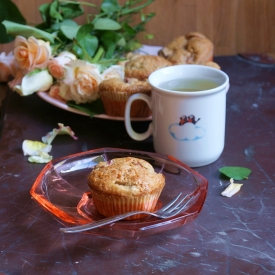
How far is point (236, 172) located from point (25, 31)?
53cm

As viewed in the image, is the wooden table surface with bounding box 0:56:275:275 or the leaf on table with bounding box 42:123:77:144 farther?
the leaf on table with bounding box 42:123:77:144

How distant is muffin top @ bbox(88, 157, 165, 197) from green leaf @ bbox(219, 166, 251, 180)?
13 centimetres

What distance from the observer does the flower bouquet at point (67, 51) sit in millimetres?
952

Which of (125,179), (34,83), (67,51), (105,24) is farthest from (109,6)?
(125,179)

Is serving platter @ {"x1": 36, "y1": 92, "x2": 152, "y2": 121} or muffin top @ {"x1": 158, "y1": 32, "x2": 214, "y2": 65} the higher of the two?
muffin top @ {"x1": 158, "y1": 32, "x2": 214, "y2": 65}

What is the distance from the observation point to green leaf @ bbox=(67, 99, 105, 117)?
36.8 inches

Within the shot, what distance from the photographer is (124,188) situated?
2.15 ft

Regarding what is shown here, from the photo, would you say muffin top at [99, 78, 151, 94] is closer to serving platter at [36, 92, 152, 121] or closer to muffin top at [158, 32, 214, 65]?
serving platter at [36, 92, 152, 121]

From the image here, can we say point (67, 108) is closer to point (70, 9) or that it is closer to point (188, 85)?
point (188, 85)

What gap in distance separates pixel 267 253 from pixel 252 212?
0.31 feet

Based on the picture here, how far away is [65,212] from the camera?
2.18 feet

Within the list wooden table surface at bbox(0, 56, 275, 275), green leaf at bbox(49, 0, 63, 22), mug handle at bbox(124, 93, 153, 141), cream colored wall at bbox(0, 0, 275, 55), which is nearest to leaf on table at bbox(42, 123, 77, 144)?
wooden table surface at bbox(0, 56, 275, 275)

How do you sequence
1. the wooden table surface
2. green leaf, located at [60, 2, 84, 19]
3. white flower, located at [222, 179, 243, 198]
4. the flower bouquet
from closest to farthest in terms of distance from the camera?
1. the wooden table surface
2. white flower, located at [222, 179, 243, 198]
3. the flower bouquet
4. green leaf, located at [60, 2, 84, 19]

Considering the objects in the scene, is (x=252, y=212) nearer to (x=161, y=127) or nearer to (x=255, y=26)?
(x=161, y=127)
